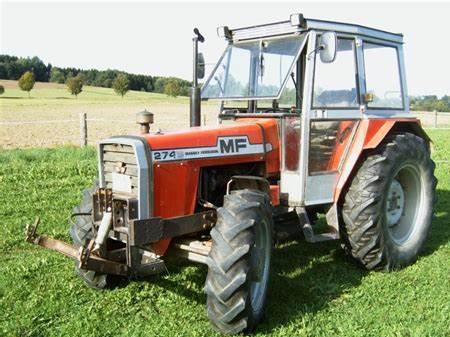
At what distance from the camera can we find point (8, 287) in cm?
470

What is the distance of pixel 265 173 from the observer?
5008mm

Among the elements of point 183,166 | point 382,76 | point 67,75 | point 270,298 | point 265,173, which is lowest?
point 270,298

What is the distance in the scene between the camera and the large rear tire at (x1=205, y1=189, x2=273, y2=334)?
377 cm

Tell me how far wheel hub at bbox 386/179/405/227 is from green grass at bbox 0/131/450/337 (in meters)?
0.51

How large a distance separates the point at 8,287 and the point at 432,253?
4423mm

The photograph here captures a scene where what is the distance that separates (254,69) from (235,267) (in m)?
2.28

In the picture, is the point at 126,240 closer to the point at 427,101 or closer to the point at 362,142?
the point at 362,142

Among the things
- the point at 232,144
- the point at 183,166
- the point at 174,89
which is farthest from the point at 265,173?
the point at 174,89

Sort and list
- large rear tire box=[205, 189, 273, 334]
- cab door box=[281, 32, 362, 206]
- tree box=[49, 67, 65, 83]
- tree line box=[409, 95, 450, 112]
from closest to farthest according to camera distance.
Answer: large rear tire box=[205, 189, 273, 334], cab door box=[281, 32, 362, 206], tree line box=[409, 95, 450, 112], tree box=[49, 67, 65, 83]

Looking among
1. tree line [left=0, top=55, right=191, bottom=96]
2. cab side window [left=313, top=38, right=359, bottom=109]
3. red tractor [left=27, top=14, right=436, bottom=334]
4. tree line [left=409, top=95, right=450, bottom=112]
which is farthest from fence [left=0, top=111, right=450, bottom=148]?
tree line [left=0, top=55, right=191, bottom=96]

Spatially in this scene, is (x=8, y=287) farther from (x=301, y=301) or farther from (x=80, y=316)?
(x=301, y=301)

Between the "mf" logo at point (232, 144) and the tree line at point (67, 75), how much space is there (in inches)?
2631

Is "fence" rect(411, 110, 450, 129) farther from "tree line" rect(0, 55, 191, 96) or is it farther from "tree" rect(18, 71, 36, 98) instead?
"tree" rect(18, 71, 36, 98)

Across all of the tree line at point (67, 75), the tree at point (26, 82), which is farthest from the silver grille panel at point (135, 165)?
the tree line at point (67, 75)
